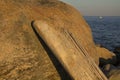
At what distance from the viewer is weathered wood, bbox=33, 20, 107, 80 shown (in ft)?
14.5

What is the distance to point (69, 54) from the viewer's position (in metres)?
4.51

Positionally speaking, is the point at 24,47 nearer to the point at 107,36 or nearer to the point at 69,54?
the point at 69,54

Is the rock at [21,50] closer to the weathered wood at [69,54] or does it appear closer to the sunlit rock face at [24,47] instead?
the sunlit rock face at [24,47]

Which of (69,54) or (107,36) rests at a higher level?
(69,54)

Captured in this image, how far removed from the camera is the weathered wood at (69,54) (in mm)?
4406

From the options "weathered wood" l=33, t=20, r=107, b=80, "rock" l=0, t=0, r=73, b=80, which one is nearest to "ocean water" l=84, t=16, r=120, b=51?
"weathered wood" l=33, t=20, r=107, b=80

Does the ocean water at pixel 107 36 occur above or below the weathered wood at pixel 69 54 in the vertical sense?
below

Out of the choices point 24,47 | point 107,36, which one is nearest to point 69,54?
point 24,47

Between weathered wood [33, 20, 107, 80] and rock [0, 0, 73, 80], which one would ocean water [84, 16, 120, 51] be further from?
rock [0, 0, 73, 80]

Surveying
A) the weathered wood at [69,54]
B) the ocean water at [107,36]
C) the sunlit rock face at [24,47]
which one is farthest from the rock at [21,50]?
the ocean water at [107,36]

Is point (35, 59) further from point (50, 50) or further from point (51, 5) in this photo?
point (51, 5)

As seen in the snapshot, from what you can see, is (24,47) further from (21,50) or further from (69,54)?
(69,54)

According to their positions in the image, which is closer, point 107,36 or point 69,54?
point 69,54

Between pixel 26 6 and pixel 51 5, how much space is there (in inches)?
27.9
